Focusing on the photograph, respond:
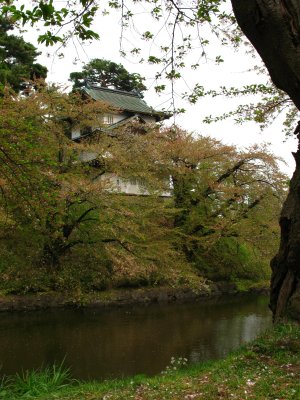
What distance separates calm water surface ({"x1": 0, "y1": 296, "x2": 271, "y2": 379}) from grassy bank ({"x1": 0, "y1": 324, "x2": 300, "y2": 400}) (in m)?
2.97

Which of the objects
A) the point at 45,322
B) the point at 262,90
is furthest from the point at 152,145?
the point at 262,90

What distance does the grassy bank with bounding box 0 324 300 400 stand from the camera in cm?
379

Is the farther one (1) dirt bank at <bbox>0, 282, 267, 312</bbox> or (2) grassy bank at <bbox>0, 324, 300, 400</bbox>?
(1) dirt bank at <bbox>0, 282, 267, 312</bbox>

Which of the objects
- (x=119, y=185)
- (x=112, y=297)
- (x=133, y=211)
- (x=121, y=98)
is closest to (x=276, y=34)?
(x=133, y=211)

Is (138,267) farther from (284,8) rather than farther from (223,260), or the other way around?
(284,8)

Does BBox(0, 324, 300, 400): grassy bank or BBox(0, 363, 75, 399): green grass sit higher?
BBox(0, 324, 300, 400): grassy bank

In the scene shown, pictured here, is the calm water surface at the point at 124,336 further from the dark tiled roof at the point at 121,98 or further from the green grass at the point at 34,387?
the dark tiled roof at the point at 121,98

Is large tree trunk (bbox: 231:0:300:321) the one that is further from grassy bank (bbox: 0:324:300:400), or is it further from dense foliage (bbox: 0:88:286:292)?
dense foliage (bbox: 0:88:286:292)

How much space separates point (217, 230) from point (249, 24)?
13.7 metres

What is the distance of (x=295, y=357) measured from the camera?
454 centimetres

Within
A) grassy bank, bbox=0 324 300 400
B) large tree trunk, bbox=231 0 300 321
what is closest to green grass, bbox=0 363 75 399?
grassy bank, bbox=0 324 300 400

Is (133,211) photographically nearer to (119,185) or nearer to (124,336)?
(119,185)

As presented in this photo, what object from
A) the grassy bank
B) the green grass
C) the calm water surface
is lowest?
the calm water surface

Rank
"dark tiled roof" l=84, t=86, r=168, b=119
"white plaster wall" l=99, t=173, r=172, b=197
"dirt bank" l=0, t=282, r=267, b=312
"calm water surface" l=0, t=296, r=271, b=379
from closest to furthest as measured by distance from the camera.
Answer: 1. "calm water surface" l=0, t=296, r=271, b=379
2. "dirt bank" l=0, t=282, r=267, b=312
3. "white plaster wall" l=99, t=173, r=172, b=197
4. "dark tiled roof" l=84, t=86, r=168, b=119
